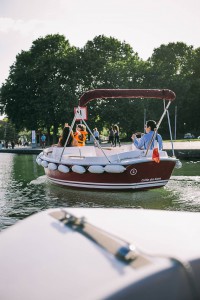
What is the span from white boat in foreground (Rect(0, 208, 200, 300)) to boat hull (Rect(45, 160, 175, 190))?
28.4 ft

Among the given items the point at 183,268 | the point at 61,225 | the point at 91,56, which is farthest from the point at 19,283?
the point at 91,56

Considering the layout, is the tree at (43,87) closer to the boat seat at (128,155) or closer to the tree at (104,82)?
the tree at (104,82)

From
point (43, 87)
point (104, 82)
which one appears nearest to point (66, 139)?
point (43, 87)

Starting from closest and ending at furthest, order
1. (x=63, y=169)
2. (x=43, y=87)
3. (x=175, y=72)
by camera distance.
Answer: (x=63, y=169) → (x=43, y=87) → (x=175, y=72)

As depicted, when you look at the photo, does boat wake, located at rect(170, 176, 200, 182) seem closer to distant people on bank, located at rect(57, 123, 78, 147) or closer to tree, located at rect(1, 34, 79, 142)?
distant people on bank, located at rect(57, 123, 78, 147)

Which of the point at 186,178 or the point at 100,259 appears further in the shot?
the point at 186,178

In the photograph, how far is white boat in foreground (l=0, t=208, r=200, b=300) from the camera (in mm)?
1448

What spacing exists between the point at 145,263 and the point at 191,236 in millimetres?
501

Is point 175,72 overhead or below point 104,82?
overhead

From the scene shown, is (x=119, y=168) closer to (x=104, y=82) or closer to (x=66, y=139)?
(x=66, y=139)

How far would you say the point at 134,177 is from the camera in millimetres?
10906

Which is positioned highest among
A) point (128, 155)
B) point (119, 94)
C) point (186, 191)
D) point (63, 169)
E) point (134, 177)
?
point (119, 94)

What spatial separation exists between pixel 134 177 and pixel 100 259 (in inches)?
368

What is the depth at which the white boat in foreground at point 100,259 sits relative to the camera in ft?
4.75
